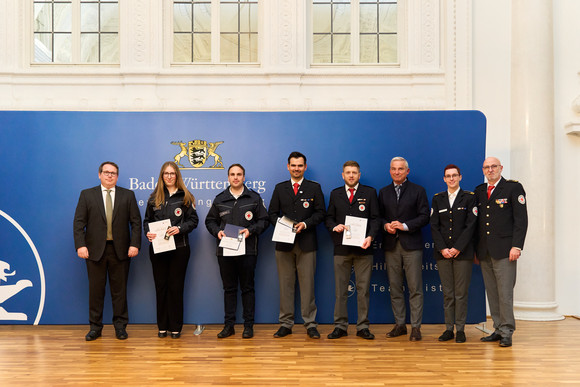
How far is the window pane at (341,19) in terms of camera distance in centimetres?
703

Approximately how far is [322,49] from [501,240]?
3501 millimetres

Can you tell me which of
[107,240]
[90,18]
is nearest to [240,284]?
[107,240]

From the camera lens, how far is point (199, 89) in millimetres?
6730

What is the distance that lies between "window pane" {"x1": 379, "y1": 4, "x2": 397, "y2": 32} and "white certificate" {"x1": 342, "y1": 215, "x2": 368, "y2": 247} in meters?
3.18

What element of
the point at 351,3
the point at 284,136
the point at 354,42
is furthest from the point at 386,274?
the point at 351,3

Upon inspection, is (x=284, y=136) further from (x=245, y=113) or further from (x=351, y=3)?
(x=351, y=3)

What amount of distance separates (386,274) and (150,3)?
4405 millimetres

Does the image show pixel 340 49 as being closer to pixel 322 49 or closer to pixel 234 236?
pixel 322 49

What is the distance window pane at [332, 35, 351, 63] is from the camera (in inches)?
275

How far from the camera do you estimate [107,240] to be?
4977mm

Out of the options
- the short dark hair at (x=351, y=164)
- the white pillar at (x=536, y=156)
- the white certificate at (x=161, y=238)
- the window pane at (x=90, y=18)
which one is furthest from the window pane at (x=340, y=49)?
the white certificate at (x=161, y=238)

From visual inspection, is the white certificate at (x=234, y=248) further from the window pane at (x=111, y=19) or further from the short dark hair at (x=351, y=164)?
the window pane at (x=111, y=19)

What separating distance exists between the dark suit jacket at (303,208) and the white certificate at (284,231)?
0.06 metres

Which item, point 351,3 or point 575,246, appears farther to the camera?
point 351,3
